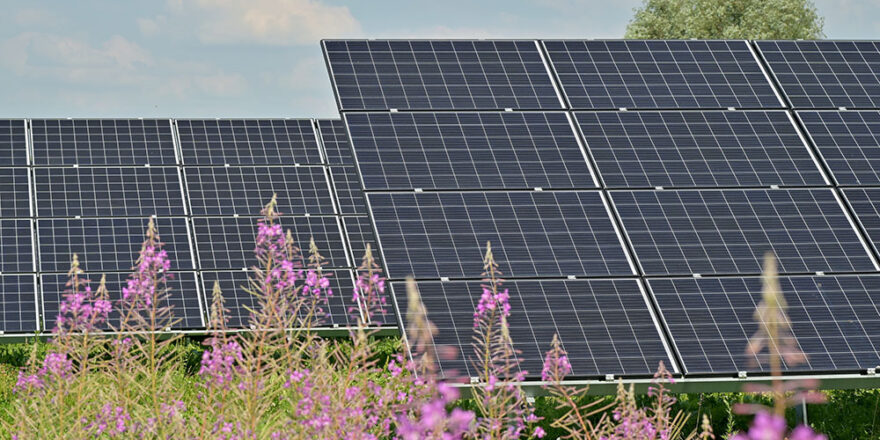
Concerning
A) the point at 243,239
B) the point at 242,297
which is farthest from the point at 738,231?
the point at 243,239

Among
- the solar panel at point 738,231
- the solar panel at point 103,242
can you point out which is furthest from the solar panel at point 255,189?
the solar panel at point 738,231

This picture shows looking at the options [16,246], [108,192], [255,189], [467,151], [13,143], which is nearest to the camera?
[467,151]

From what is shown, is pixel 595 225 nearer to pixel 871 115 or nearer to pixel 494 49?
pixel 494 49

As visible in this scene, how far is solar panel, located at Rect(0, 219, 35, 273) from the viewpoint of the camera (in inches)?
771

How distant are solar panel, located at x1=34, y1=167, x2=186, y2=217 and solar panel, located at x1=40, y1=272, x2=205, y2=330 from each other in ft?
5.72

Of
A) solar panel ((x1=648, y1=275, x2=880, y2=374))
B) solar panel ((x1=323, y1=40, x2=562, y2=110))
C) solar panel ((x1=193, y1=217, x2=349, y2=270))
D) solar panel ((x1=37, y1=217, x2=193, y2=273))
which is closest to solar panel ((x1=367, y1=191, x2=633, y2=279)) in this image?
solar panel ((x1=648, y1=275, x2=880, y2=374))

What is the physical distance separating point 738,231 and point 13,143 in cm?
1604

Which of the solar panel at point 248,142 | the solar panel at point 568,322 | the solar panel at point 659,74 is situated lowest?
the solar panel at point 568,322

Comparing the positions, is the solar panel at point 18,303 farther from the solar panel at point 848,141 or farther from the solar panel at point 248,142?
the solar panel at point 848,141

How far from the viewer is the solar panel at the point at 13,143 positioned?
22.2 metres

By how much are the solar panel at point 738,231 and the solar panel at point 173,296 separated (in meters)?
8.44

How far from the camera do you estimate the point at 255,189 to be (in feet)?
71.5

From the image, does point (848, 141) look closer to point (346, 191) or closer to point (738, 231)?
point (738, 231)

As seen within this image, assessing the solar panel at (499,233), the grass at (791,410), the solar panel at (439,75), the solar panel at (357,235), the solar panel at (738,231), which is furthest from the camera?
the solar panel at (357,235)
